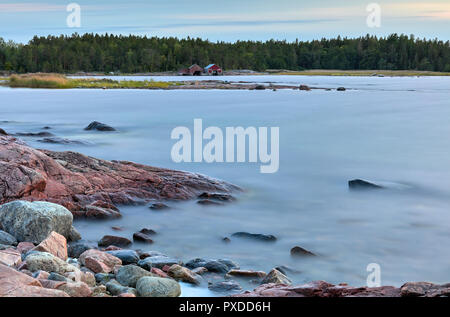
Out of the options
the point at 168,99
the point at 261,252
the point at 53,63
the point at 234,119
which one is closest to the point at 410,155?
the point at 261,252

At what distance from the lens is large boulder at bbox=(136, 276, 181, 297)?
8.00 meters

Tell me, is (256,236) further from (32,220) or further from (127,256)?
(32,220)

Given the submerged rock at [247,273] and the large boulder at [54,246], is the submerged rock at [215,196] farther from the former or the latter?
the large boulder at [54,246]

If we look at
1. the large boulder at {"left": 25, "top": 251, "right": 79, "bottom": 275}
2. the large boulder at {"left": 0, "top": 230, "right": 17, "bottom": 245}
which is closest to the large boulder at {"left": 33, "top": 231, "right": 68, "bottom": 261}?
the large boulder at {"left": 25, "top": 251, "right": 79, "bottom": 275}

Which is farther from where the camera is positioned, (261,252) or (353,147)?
(353,147)

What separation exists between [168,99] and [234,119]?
2130 centimetres

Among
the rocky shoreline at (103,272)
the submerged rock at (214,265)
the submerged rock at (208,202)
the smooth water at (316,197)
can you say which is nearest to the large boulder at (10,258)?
the rocky shoreline at (103,272)

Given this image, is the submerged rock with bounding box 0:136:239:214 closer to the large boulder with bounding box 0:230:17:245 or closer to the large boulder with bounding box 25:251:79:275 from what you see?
the large boulder with bounding box 0:230:17:245

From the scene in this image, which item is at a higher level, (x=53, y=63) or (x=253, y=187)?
(x=53, y=63)

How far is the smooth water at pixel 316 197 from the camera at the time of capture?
11.7 m

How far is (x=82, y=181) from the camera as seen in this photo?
48.1 ft

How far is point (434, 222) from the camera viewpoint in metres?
14.9

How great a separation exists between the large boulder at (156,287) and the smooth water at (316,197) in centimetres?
276
